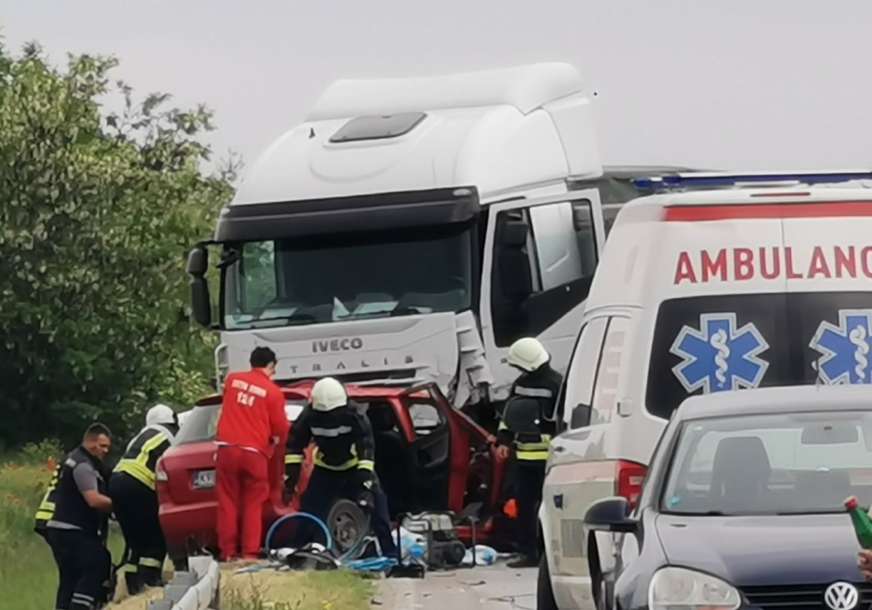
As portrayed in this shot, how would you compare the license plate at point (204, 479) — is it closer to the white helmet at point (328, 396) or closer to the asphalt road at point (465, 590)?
the white helmet at point (328, 396)

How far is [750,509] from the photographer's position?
9562 mm

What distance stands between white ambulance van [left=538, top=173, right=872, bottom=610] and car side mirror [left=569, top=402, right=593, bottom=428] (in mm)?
305

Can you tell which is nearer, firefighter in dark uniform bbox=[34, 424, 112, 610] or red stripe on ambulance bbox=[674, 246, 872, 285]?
red stripe on ambulance bbox=[674, 246, 872, 285]

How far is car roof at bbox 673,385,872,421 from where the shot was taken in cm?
1007

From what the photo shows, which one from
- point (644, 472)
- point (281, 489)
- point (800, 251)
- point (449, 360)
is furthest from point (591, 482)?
point (449, 360)

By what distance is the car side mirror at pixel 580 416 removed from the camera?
12.3m

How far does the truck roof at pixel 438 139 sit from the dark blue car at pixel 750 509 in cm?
1014

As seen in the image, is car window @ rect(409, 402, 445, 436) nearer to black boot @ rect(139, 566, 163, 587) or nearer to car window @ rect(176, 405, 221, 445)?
car window @ rect(176, 405, 221, 445)

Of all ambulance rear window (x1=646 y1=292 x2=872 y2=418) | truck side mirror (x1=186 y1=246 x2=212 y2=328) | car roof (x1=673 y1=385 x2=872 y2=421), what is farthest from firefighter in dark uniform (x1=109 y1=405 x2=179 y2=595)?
car roof (x1=673 y1=385 x2=872 y2=421)

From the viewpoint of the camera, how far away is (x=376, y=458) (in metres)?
18.6

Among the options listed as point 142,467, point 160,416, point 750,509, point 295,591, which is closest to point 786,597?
point 750,509

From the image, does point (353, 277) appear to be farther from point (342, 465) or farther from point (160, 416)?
point (342, 465)

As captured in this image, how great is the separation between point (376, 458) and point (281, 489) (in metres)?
1.03

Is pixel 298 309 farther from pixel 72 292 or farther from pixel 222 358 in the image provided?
pixel 72 292
